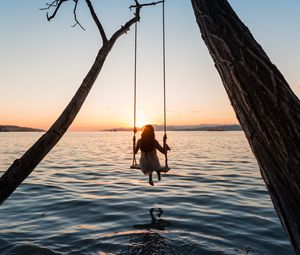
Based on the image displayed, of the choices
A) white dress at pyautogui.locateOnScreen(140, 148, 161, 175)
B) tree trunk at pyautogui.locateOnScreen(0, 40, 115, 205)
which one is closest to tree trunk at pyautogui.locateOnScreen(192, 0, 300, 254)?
tree trunk at pyautogui.locateOnScreen(0, 40, 115, 205)

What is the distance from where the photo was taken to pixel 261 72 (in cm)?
172

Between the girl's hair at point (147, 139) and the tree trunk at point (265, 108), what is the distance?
8.05 metres

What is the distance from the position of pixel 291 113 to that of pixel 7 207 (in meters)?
11.0

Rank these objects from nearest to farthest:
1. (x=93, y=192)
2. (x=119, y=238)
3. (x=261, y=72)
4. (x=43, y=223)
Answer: (x=261, y=72), (x=119, y=238), (x=43, y=223), (x=93, y=192)

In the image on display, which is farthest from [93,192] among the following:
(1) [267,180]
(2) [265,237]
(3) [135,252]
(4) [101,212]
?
(1) [267,180]

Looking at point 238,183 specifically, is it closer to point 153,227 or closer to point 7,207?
point 153,227

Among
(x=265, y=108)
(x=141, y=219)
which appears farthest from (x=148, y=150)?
(x=265, y=108)

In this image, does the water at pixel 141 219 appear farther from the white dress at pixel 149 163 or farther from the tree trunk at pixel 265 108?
the tree trunk at pixel 265 108

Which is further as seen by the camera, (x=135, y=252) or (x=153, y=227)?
(x=153, y=227)

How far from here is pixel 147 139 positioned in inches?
396

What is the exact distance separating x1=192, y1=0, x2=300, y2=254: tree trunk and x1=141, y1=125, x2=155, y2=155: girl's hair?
317 inches

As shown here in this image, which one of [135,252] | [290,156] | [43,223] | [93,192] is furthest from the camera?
[93,192]

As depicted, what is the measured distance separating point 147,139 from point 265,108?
8.46 m

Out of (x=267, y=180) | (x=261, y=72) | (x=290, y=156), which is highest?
(x=261, y=72)
